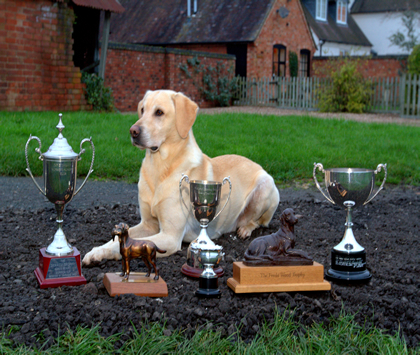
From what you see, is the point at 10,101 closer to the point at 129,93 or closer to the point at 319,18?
the point at 129,93

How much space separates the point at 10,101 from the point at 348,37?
25.8 m

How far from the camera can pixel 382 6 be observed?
119 feet

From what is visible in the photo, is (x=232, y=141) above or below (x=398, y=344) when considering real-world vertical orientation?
above

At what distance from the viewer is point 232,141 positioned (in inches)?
381

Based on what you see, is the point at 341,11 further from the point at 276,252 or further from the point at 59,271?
the point at 59,271

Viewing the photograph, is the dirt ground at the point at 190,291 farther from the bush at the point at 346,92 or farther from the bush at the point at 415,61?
the bush at the point at 415,61

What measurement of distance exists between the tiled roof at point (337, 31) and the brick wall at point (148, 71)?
10567mm

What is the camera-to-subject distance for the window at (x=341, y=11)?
32844 mm

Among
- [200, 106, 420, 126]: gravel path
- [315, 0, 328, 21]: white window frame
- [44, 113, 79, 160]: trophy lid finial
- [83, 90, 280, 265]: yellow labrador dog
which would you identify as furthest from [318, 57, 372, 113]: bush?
[44, 113, 79, 160]: trophy lid finial

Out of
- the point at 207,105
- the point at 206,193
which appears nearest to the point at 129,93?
the point at 207,105

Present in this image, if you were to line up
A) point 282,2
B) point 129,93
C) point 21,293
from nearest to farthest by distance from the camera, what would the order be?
point 21,293, point 129,93, point 282,2

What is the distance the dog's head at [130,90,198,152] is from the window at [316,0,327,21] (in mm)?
29338

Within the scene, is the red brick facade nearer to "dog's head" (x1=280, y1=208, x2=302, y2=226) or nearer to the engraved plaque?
the engraved plaque

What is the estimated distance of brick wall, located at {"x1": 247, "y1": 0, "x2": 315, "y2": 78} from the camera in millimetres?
23672
